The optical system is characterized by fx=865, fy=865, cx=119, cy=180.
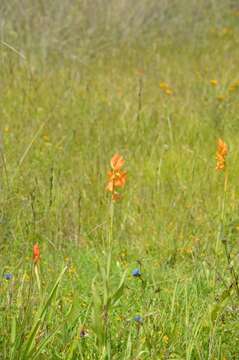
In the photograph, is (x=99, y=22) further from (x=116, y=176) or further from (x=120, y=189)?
(x=116, y=176)

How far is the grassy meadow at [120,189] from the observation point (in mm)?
2387

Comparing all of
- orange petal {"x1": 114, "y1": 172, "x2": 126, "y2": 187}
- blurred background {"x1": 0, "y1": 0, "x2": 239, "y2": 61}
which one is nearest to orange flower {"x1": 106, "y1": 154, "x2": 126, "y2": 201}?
orange petal {"x1": 114, "y1": 172, "x2": 126, "y2": 187}

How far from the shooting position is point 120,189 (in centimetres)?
399

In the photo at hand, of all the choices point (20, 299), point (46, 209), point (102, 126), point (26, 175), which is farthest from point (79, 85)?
point (20, 299)

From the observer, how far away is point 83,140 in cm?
474

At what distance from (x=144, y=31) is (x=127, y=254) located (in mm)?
4375

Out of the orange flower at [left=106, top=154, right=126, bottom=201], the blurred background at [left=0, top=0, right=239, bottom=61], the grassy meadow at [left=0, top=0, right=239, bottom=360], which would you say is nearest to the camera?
the orange flower at [left=106, top=154, right=126, bottom=201]

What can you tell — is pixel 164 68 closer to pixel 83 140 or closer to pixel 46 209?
pixel 83 140

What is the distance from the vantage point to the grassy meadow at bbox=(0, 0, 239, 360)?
7.83 ft

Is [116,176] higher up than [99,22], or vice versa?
[116,176]

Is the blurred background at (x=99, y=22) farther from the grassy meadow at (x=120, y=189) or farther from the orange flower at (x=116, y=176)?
the orange flower at (x=116, y=176)

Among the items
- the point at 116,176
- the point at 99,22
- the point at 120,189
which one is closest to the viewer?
the point at 116,176

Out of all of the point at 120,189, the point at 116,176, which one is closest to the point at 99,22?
the point at 120,189

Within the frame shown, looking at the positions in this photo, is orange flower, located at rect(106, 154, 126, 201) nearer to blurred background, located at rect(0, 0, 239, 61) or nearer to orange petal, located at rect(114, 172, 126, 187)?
orange petal, located at rect(114, 172, 126, 187)
